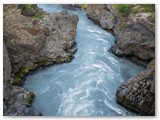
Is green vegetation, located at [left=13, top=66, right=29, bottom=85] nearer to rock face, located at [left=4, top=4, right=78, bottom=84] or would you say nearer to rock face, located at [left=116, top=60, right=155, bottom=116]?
rock face, located at [left=4, top=4, right=78, bottom=84]

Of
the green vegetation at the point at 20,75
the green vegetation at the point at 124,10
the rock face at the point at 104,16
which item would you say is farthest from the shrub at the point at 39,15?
the green vegetation at the point at 124,10

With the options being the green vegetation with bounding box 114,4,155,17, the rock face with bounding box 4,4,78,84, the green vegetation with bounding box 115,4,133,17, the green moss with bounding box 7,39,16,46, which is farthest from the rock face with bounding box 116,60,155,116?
the green moss with bounding box 7,39,16,46

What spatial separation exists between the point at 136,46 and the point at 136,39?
0.19m

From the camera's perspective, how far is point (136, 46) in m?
8.92

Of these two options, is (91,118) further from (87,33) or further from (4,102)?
(87,33)

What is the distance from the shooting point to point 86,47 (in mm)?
8492

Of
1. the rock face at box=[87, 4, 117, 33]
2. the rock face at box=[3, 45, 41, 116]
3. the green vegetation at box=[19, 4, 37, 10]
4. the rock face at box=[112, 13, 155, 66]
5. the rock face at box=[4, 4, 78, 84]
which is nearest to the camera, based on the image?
the rock face at box=[3, 45, 41, 116]

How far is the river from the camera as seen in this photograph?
273 inches

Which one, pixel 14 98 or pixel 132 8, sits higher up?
pixel 132 8

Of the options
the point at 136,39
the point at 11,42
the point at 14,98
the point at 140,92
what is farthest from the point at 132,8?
the point at 14,98

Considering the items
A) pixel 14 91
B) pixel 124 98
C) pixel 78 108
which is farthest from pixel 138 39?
pixel 14 91

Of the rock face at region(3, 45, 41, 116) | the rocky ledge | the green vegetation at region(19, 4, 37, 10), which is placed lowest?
the rock face at region(3, 45, 41, 116)

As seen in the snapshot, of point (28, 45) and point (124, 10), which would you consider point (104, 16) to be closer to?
point (124, 10)

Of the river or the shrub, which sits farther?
the shrub
